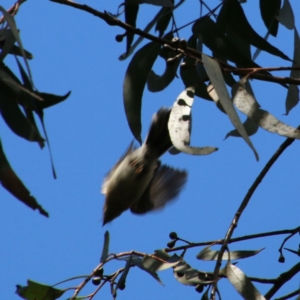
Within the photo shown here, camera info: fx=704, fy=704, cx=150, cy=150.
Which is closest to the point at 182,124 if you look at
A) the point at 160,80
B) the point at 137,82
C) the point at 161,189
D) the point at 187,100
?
the point at 187,100

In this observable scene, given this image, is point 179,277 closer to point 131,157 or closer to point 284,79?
point 284,79

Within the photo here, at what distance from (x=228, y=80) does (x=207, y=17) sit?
0.16m

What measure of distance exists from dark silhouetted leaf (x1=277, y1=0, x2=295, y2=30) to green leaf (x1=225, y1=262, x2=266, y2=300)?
0.58m

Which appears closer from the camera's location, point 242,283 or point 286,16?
point 242,283

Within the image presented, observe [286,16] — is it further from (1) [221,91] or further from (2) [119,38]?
(1) [221,91]

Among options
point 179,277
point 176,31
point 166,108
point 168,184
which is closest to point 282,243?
point 179,277

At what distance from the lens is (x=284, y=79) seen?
1193 millimetres

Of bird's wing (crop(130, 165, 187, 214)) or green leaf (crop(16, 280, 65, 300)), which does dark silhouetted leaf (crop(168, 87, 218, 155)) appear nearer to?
green leaf (crop(16, 280, 65, 300))

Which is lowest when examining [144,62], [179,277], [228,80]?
[179,277]

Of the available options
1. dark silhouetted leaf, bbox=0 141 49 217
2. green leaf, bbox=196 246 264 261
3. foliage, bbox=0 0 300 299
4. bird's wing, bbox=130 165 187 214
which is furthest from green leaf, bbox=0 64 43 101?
bird's wing, bbox=130 165 187 214

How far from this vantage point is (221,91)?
3.67 ft

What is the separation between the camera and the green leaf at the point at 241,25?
5.14ft

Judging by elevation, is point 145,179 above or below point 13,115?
above

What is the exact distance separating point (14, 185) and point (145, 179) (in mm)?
1043
